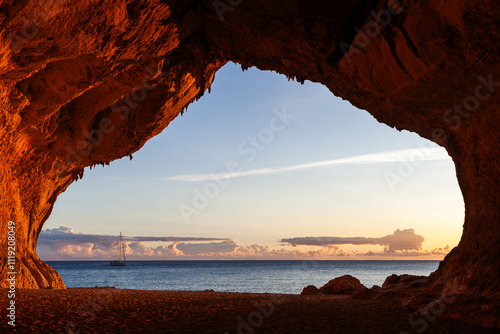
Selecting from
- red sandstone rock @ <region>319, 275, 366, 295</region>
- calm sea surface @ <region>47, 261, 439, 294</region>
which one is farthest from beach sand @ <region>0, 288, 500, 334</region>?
Answer: calm sea surface @ <region>47, 261, 439, 294</region>

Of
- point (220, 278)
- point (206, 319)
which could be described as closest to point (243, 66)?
point (206, 319)

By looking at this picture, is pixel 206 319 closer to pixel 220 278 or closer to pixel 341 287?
pixel 341 287

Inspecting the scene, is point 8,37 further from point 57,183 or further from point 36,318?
point 57,183

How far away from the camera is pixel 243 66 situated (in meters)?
13.3

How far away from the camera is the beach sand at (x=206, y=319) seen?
210 inches

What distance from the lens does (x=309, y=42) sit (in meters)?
10.9

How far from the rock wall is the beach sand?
295 centimetres

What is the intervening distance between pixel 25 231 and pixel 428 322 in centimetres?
1597

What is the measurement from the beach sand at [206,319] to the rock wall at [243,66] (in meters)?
2.95

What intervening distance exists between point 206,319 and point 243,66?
9805mm

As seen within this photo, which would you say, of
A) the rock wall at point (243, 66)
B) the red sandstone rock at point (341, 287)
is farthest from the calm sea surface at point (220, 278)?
the rock wall at point (243, 66)

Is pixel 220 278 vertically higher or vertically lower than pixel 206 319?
lower

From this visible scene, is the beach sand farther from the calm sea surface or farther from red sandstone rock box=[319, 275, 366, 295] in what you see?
the calm sea surface

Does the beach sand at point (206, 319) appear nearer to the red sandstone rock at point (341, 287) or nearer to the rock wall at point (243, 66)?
the rock wall at point (243, 66)
